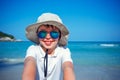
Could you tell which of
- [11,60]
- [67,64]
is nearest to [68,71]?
[67,64]

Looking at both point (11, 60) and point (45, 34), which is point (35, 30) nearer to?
point (45, 34)

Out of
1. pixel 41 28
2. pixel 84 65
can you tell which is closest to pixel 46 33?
pixel 41 28

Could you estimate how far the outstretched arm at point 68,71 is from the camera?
0.61 meters

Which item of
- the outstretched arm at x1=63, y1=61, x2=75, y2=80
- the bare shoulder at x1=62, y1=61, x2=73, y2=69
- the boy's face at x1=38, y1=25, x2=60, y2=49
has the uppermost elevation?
the boy's face at x1=38, y1=25, x2=60, y2=49

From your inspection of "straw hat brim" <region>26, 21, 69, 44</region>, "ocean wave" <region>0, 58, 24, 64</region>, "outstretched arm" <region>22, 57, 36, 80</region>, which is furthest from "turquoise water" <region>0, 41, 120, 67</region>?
"outstretched arm" <region>22, 57, 36, 80</region>

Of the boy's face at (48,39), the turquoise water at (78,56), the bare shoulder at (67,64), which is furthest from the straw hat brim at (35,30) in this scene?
the turquoise water at (78,56)

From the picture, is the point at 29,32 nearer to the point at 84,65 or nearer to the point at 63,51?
the point at 63,51

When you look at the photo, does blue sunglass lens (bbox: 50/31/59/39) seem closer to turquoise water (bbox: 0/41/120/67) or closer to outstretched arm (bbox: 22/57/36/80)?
outstretched arm (bbox: 22/57/36/80)

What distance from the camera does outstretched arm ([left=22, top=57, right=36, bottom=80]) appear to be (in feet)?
1.95

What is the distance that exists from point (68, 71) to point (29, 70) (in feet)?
0.36

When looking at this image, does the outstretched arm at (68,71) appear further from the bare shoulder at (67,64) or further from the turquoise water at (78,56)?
the turquoise water at (78,56)

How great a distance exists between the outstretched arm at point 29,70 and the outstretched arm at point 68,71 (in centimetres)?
9

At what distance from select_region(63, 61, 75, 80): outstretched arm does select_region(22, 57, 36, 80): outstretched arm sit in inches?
3.4

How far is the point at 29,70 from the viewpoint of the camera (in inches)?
24.1
